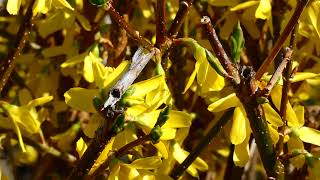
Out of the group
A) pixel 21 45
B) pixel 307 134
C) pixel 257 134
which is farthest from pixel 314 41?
pixel 21 45

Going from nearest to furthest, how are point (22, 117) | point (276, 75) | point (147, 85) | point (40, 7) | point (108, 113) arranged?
point (108, 113) → point (276, 75) → point (147, 85) → point (40, 7) → point (22, 117)

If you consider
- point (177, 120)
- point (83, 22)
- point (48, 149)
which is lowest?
point (48, 149)

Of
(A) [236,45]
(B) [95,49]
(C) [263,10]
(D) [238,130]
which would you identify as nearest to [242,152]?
(D) [238,130]

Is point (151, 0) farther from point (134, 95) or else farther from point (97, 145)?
point (97, 145)

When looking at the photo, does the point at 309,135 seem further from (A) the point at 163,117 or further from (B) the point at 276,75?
(A) the point at 163,117

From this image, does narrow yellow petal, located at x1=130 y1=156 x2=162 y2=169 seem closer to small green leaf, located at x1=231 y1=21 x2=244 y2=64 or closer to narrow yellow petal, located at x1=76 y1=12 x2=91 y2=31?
small green leaf, located at x1=231 y1=21 x2=244 y2=64

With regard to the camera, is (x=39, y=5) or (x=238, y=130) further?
(x=39, y=5)

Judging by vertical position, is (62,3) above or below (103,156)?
above

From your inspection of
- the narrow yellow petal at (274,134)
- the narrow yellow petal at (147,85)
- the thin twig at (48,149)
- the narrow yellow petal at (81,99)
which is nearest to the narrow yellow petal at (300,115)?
the narrow yellow petal at (274,134)
